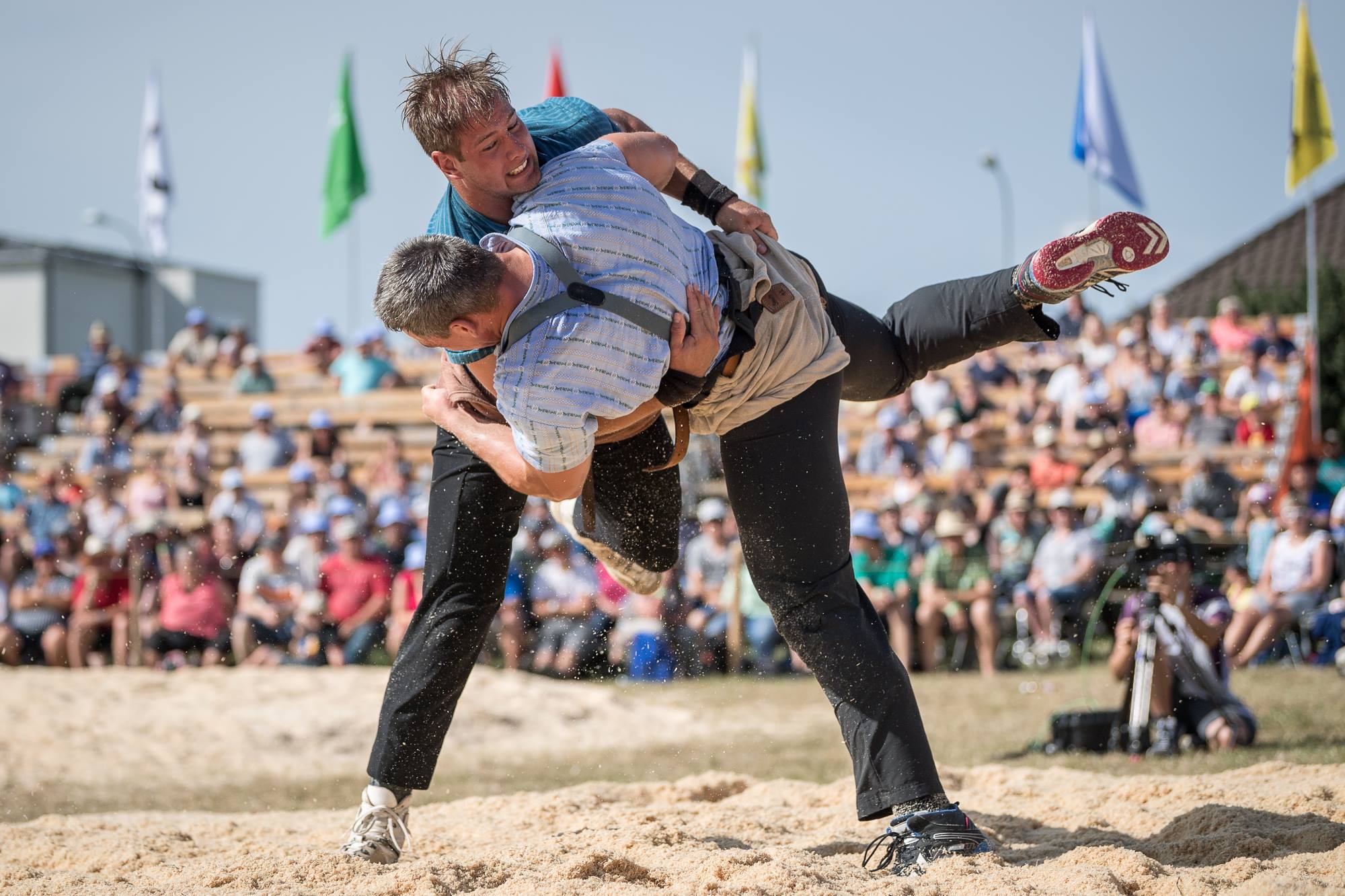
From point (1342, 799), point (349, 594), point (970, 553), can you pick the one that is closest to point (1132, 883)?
point (1342, 799)

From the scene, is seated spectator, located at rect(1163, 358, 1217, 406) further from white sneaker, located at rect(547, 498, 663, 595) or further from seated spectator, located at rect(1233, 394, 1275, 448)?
white sneaker, located at rect(547, 498, 663, 595)

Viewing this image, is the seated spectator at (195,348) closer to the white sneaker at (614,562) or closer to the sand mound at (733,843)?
the sand mound at (733,843)

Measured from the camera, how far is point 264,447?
12.5 metres

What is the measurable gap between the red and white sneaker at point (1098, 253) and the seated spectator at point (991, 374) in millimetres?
9178

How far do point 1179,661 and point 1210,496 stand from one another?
3.76 metres

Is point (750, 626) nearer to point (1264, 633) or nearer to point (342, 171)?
point (1264, 633)

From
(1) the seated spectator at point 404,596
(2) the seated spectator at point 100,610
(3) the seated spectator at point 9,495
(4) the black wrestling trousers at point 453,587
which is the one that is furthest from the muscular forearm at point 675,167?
(3) the seated spectator at point 9,495

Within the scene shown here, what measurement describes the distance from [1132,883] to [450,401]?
6.07 feet

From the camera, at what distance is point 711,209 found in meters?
3.21

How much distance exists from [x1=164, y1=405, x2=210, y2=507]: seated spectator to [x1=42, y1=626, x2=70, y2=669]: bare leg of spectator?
1.94 metres

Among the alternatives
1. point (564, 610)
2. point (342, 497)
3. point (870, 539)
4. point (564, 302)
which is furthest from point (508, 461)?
point (342, 497)

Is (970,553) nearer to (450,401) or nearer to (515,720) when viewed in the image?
(515,720)

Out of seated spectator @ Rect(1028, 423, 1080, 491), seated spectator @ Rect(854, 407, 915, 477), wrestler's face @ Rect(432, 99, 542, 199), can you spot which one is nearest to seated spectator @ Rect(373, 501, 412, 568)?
seated spectator @ Rect(854, 407, 915, 477)

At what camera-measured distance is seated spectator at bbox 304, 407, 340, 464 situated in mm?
11961
